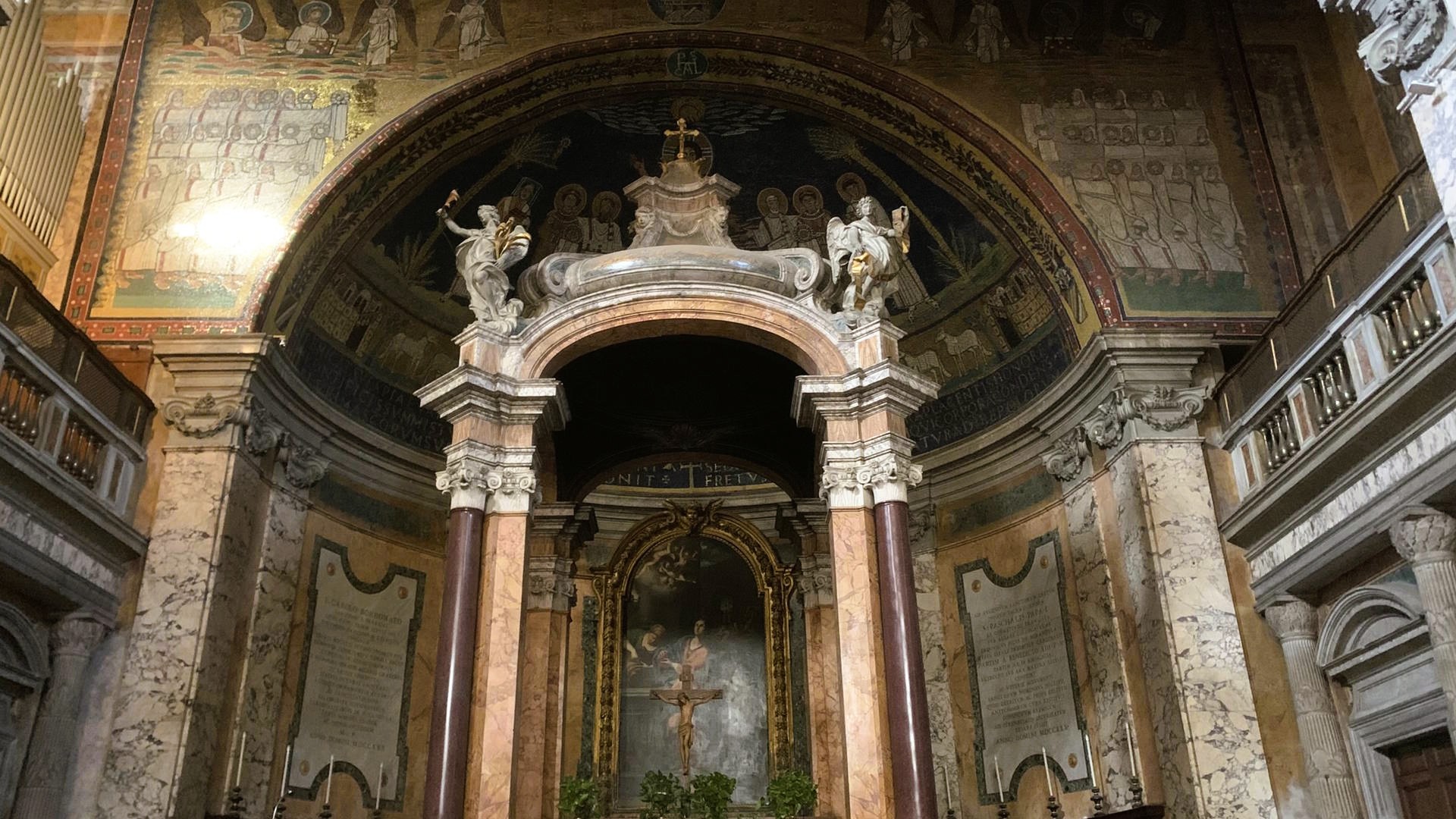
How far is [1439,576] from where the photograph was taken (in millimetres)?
7797

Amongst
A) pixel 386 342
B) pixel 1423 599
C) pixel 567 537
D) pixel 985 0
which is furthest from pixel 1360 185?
pixel 386 342

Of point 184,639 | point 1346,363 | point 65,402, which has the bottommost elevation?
point 184,639

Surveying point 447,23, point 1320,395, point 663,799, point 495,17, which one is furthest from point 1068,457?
point 447,23

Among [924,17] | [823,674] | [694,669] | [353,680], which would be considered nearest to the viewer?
[353,680]

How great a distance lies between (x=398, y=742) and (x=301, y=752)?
50.0 inches

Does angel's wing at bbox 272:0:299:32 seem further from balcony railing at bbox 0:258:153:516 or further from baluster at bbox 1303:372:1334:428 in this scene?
baluster at bbox 1303:372:1334:428

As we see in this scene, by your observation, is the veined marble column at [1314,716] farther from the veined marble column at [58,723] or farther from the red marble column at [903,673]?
the veined marble column at [58,723]

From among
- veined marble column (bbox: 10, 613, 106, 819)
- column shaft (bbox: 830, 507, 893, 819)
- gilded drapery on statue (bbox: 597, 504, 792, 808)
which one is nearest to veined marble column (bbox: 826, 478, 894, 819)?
column shaft (bbox: 830, 507, 893, 819)

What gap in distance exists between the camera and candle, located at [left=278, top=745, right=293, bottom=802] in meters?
11.3

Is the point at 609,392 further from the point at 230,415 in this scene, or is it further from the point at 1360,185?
the point at 1360,185

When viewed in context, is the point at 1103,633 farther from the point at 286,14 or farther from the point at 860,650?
the point at 286,14

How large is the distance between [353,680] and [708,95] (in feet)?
26.7

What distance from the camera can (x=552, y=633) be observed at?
532 inches

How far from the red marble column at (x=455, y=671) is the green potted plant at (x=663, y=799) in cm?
178
